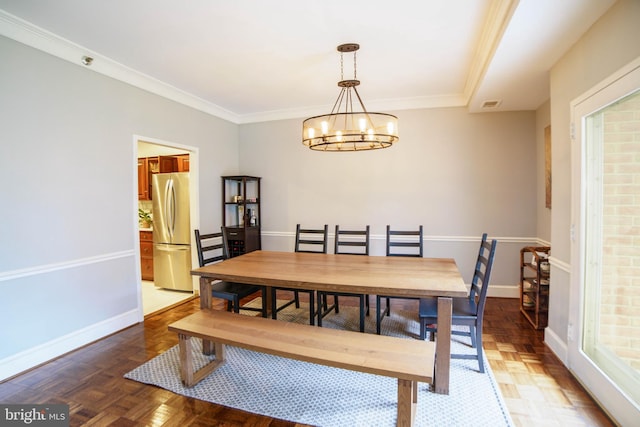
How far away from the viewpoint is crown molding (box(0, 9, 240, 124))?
2.34 m

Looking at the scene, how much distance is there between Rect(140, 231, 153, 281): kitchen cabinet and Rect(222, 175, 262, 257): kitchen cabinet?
1.29m

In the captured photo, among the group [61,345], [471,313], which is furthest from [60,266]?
[471,313]

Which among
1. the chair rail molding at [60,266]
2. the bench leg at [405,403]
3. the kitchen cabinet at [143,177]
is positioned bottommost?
the bench leg at [405,403]

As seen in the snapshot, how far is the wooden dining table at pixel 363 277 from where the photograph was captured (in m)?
2.02

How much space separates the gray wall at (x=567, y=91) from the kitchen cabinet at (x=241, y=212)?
11.9 ft

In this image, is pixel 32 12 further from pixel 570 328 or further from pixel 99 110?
pixel 570 328

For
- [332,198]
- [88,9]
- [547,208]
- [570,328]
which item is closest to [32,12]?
[88,9]

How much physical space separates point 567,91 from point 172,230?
15.2ft

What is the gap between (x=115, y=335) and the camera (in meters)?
3.06

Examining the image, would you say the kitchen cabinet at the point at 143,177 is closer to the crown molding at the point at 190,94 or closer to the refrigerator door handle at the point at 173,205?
the refrigerator door handle at the point at 173,205
